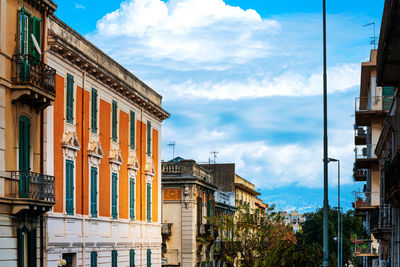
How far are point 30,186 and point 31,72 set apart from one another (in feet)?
12.8

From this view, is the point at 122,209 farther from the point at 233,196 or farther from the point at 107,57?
the point at 233,196

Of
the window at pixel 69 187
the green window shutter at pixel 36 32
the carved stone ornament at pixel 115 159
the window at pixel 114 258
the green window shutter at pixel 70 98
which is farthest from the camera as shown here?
the window at pixel 114 258

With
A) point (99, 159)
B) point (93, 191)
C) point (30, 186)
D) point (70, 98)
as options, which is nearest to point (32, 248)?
point (30, 186)

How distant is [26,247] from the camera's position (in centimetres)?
2547

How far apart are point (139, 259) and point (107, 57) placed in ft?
39.3

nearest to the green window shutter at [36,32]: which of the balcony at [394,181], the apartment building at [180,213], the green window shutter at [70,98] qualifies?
the green window shutter at [70,98]

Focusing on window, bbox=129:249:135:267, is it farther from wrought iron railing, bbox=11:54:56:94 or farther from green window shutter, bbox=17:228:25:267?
wrought iron railing, bbox=11:54:56:94

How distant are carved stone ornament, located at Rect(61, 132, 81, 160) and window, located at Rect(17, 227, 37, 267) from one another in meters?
4.91

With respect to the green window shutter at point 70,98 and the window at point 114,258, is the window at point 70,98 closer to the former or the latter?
the green window shutter at point 70,98

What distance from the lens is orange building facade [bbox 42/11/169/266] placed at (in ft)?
97.1

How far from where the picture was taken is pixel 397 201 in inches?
1048

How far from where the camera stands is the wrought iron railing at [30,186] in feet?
78.6

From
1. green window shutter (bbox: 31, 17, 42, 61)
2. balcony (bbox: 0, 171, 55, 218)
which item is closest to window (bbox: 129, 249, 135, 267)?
balcony (bbox: 0, 171, 55, 218)

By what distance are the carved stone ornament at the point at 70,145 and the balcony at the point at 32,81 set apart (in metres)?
4.05
